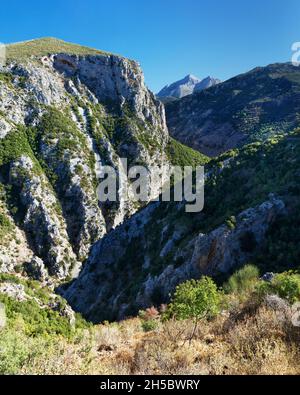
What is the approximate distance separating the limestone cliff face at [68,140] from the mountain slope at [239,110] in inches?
1232

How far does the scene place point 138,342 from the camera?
12.4 meters

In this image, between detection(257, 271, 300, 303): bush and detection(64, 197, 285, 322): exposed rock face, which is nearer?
detection(257, 271, 300, 303): bush

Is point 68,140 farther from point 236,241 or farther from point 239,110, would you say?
point 239,110

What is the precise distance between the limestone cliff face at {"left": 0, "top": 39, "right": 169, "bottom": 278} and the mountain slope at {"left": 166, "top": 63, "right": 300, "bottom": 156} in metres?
31.3

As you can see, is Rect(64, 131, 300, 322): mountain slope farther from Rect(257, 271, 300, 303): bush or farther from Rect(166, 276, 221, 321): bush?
Rect(166, 276, 221, 321): bush

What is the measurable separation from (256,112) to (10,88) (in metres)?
89.9

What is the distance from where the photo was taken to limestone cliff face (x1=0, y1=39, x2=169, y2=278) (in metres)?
70.9

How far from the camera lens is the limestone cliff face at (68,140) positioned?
7088cm

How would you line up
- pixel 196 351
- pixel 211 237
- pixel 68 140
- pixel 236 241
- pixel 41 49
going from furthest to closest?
pixel 41 49 → pixel 68 140 → pixel 211 237 → pixel 236 241 → pixel 196 351

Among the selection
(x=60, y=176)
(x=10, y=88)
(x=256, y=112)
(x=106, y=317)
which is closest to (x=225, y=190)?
(x=106, y=317)

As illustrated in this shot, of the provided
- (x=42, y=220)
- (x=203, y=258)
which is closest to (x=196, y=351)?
(x=203, y=258)

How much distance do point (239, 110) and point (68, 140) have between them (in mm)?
82766

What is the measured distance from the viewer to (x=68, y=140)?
8581 centimetres
